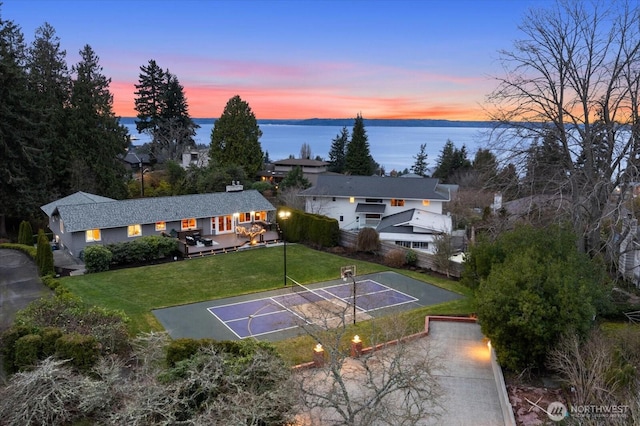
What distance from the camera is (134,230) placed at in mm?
30188

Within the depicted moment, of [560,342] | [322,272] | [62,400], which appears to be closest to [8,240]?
[322,272]

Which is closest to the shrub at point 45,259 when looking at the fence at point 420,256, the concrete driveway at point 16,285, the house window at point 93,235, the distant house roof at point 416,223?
the concrete driveway at point 16,285

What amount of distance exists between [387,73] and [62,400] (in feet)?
114

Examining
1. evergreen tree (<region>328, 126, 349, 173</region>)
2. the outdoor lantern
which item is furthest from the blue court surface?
evergreen tree (<region>328, 126, 349, 173</region>)

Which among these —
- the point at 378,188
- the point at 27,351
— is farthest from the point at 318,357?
the point at 378,188

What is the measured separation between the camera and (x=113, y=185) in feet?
130

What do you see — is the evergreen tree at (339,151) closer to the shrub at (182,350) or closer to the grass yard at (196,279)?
the grass yard at (196,279)

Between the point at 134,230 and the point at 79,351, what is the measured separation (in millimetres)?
18193

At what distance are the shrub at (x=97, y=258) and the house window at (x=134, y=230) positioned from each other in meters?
3.61

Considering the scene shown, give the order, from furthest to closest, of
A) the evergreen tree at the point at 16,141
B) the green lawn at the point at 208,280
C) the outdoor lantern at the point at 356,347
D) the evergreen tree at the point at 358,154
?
the evergreen tree at the point at 358,154 < the evergreen tree at the point at 16,141 < the green lawn at the point at 208,280 < the outdoor lantern at the point at 356,347

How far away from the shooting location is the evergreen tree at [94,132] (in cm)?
3772

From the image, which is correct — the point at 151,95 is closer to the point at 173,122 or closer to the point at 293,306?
the point at 173,122

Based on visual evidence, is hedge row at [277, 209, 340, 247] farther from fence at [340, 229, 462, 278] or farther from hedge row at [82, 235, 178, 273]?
hedge row at [82, 235, 178, 273]

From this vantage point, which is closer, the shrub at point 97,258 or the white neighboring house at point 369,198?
the shrub at point 97,258
